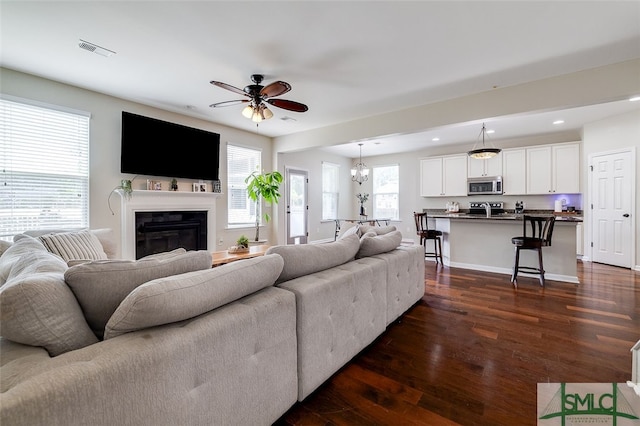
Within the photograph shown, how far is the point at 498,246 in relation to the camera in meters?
4.70

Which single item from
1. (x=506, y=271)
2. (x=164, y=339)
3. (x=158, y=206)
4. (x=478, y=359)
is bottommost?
(x=478, y=359)

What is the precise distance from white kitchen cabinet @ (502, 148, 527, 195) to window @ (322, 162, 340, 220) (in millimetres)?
4368

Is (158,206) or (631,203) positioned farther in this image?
(631,203)

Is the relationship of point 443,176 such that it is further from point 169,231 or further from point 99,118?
point 99,118

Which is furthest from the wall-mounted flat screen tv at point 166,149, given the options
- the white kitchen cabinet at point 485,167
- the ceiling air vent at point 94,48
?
the white kitchen cabinet at point 485,167

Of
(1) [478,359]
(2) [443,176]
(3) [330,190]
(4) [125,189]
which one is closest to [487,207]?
(2) [443,176]

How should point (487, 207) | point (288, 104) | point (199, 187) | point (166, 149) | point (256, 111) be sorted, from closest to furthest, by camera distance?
point (288, 104) → point (256, 111) → point (166, 149) → point (199, 187) → point (487, 207)

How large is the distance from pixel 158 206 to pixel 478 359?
4601mm

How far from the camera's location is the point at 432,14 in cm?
227

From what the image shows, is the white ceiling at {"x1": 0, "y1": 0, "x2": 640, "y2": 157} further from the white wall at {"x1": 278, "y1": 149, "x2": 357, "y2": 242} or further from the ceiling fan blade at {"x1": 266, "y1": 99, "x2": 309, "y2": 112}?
the white wall at {"x1": 278, "y1": 149, "x2": 357, "y2": 242}

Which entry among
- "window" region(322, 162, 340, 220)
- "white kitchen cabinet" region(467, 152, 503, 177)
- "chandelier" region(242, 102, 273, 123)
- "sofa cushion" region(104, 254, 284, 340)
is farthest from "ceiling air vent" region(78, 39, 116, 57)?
"white kitchen cabinet" region(467, 152, 503, 177)

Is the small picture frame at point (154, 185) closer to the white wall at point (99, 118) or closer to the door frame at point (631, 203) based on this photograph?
the white wall at point (99, 118)

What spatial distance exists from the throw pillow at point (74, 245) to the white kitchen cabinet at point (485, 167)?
7.47 metres

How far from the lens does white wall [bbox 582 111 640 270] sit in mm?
4789
